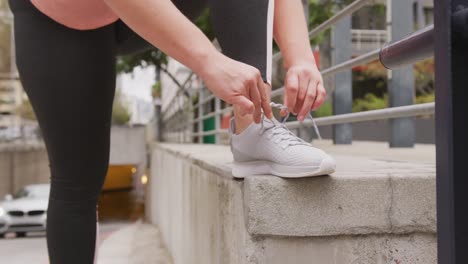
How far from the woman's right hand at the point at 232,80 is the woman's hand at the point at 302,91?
114 mm

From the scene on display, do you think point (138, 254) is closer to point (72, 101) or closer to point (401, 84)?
point (401, 84)

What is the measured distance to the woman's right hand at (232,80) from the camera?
1018 millimetres

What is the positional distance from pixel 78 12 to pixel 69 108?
24 centimetres

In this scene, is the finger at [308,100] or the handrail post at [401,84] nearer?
the finger at [308,100]

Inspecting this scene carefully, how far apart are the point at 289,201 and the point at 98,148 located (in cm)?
53

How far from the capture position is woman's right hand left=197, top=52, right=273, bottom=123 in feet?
3.34

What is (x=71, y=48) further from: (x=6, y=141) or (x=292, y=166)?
(x=6, y=141)

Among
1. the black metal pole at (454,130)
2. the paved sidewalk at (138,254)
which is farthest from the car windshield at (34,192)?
the black metal pole at (454,130)

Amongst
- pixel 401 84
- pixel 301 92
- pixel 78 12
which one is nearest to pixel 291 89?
pixel 301 92

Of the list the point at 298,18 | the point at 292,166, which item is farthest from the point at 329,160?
the point at 298,18

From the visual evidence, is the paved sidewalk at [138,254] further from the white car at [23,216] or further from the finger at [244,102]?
the white car at [23,216]

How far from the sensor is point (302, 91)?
45.2 inches

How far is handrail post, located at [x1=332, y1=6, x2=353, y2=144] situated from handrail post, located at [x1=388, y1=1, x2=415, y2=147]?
582 millimetres

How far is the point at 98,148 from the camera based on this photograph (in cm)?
147
